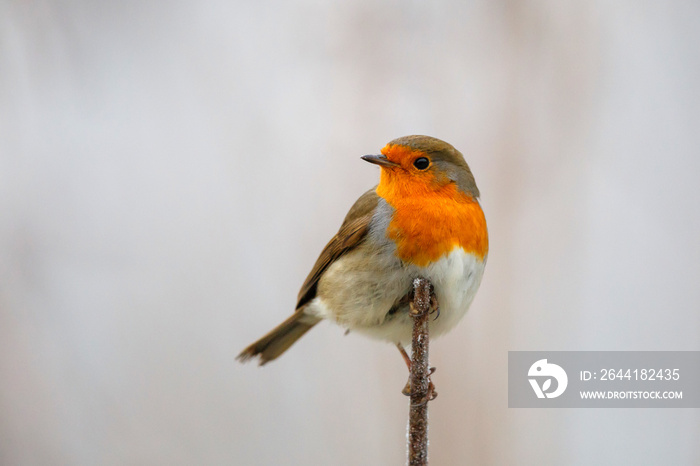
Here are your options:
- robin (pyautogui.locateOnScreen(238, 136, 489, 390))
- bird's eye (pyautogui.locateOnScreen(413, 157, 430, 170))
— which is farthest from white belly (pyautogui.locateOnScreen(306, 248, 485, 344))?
bird's eye (pyautogui.locateOnScreen(413, 157, 430, 170))

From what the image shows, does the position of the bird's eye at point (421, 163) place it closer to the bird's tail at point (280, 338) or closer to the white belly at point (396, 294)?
the white belly at point (396, 294)

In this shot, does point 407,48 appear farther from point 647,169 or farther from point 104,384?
point 104,384

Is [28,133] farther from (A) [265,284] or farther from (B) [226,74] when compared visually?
(A) [265,284]

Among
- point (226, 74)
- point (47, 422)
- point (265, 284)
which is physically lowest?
point (47, 422)

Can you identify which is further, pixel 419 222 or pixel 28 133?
pixel 28 133

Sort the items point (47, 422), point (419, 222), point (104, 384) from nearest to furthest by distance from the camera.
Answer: point (419, 222), point (47, 422), point (104, 384)

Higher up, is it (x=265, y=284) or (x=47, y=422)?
(x=265, y=284)

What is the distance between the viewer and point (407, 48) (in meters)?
3.33

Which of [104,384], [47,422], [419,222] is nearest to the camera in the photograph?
[419,222]

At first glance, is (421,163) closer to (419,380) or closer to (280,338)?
(419,380)

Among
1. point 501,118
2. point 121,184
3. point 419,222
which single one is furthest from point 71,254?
point 501,118

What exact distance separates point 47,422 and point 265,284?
1.17 meters

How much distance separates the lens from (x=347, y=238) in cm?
258

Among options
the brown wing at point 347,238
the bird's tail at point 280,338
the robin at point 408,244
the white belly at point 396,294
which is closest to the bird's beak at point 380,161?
the robin at point 408,244
